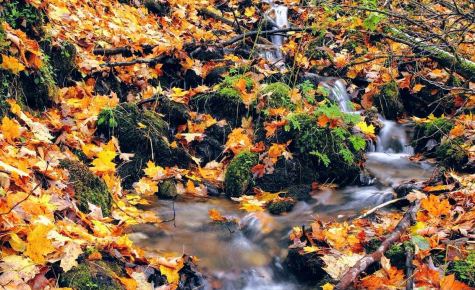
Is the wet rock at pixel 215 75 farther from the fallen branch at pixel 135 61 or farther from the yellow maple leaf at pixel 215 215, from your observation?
the yellow maple leaf at pixel 215 215

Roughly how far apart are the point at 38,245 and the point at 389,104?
19.7ft

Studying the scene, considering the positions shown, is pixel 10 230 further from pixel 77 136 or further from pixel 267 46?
pixel 267 46

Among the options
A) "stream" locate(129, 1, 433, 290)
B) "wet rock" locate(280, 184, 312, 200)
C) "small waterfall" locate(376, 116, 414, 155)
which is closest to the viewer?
"stream" locate(129, 1, 433, 290)

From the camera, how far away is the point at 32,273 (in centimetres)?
222

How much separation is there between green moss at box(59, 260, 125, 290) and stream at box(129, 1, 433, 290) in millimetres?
694

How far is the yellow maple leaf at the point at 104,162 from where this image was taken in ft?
13.5

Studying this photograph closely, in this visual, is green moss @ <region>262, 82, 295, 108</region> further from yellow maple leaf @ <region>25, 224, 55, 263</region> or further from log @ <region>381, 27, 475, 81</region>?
yellow maple leaf @ <region>25, 224, 55, 263</region>

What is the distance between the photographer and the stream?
3277 mm

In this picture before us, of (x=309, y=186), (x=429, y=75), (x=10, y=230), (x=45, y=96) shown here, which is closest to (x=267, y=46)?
(x=429, y=75)

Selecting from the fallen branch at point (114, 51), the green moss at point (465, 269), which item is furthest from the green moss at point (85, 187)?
the fallen branch at point (114, 51)

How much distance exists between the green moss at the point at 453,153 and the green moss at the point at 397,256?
250cm

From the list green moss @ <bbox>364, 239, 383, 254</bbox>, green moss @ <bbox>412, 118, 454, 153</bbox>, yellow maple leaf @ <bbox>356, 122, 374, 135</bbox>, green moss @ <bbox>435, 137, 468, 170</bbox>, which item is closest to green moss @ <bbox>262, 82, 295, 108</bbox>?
yellow maple leaf @ <bbox>356, 122, 374, 135</bbox>

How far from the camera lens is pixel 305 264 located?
3201 millimetres

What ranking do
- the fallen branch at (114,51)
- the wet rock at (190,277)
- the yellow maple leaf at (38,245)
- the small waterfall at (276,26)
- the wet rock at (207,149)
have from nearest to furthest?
the yellow maple leaf at (38,245)
the wet rock at (190,277)
the wet rock at (207,149)
the fallen branch at (114,51)
the small waterfall at (276,26)
